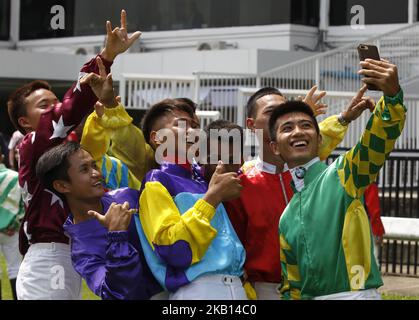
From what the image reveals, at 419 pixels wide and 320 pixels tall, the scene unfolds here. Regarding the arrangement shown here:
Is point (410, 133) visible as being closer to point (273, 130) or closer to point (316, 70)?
point (316, 70)

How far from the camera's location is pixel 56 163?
17.7 feet

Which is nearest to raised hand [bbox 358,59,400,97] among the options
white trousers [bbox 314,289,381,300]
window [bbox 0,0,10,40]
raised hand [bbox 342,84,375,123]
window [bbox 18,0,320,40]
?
raised hand [bbox 342,84,375,123]

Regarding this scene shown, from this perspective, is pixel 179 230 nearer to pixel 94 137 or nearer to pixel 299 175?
pixel 299 175

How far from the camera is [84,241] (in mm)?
5172

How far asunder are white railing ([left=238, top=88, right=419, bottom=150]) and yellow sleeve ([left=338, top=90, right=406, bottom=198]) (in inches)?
395

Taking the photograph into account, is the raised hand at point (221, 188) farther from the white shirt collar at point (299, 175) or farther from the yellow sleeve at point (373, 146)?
the yellow sleeve at point (373, 146)

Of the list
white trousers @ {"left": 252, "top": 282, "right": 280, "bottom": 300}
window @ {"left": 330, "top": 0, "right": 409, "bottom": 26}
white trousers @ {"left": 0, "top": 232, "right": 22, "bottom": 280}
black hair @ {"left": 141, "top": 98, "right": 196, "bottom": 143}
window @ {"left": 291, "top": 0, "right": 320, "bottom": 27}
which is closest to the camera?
white trousers @ {"left": 252, "top": 282, "right": 280, "bottom": 300}

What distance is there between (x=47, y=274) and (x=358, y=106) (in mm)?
2101

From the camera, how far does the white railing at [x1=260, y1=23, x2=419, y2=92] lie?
18.2 m

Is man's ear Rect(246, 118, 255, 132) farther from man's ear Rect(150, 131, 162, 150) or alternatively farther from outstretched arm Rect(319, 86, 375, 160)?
man's ear Rect(150, 131, 162, 150)

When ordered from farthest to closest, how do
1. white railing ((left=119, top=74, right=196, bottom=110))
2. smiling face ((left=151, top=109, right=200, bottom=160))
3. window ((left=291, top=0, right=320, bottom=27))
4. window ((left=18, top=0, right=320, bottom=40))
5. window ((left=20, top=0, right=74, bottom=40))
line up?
window ((left=20, top=0, right=74, bottom=40)), window ((left=18, top=0, right=320, bottom=40)), window ((left=291, top=0, right=320, bottom=27)), white railing ((left=119, top=74, right=196, bottom=110)), smiling face ((left=151, top=109, right=200, bottom=160))

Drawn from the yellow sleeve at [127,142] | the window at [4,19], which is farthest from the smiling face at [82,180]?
the window at [4,19]

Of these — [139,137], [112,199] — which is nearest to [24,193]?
[139,137]

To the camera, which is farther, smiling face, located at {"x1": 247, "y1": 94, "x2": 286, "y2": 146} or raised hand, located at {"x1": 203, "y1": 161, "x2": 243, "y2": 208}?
smiling face, located at {"x1": 247, "y1": 94, "x2": 286, "y2": 146}
